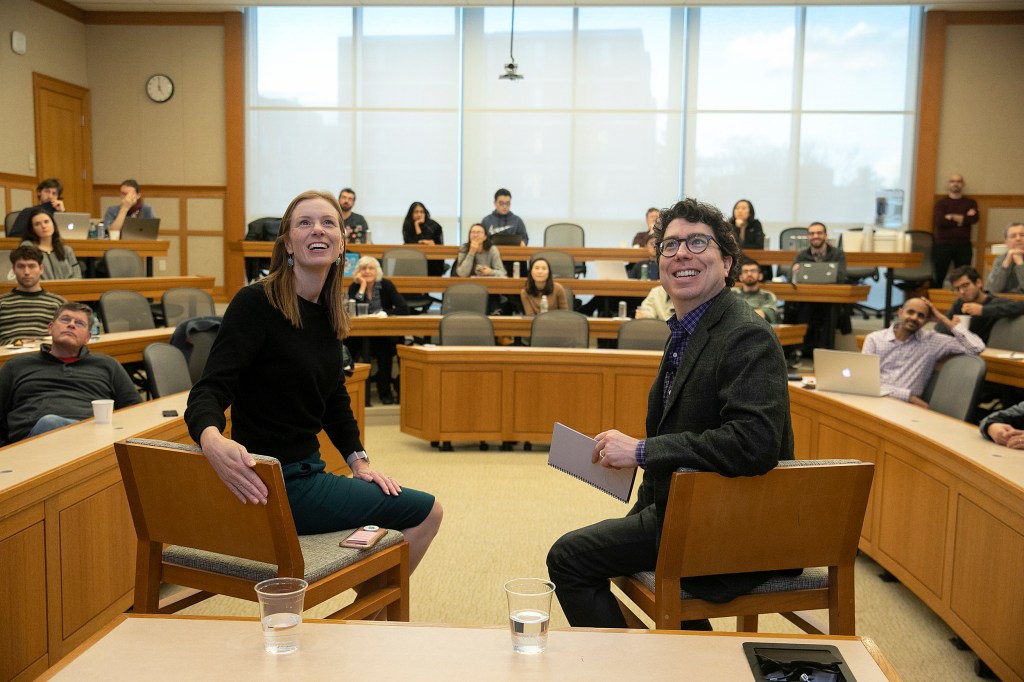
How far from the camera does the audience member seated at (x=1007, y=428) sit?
3.27m

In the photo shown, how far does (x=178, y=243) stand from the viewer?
12.7m

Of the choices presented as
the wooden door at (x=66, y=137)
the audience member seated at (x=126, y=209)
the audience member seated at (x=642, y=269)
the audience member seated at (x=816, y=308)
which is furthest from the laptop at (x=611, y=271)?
the wooden door at (x=66, y=137)

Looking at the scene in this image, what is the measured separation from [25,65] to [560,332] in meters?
8.24

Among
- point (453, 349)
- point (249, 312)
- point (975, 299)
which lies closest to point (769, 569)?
point (249, 312)

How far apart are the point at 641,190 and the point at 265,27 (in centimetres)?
559

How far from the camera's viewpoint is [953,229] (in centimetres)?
1167

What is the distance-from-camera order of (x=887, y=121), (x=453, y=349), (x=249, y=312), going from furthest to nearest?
(x=887, y=121) < (x=453, y=349) < (x=249, y=312)

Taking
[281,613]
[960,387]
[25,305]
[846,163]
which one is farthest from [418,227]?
[281,613]

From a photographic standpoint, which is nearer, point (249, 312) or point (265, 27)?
point (249, 312)

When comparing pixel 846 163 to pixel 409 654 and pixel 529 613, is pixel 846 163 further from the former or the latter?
pixel 409 654

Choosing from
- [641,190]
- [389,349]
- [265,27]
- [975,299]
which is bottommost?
[389,349]

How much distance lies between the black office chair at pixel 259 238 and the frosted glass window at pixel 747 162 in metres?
5.57

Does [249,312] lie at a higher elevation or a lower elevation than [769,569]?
higher

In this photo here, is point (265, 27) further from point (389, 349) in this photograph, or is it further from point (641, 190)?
point (389, 349)
